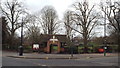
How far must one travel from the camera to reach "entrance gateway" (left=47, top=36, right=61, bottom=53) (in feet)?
166

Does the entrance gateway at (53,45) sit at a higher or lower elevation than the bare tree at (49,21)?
lower

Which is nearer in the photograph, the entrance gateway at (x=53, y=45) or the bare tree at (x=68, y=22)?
the entrance gateway at (x=53, y=45)

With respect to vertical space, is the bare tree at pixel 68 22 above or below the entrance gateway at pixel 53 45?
above

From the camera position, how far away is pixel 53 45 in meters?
51.7

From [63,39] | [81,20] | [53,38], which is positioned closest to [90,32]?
[81,20]

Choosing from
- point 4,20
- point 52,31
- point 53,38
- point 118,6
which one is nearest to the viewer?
point 118,6

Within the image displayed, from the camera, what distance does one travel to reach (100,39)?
206 feet

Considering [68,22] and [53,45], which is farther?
[68,22]

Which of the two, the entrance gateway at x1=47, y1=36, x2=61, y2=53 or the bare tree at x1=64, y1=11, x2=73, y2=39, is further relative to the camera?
the bare tree at x1=64, y1=11, x2=73, y2=39

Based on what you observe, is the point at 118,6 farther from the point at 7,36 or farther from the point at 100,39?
the point at 7,36

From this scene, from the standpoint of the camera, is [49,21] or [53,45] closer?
[53,45]

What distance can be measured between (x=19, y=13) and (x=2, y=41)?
9476 millimetres

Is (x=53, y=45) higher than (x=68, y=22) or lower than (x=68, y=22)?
lower

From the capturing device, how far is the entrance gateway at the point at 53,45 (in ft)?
166
